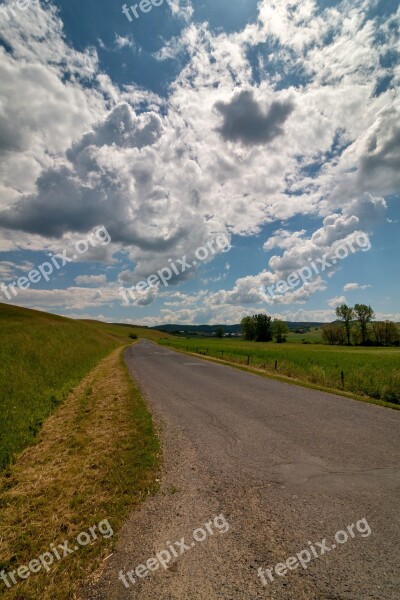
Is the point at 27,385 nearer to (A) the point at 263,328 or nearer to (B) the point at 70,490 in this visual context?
(B) the point at 70,490

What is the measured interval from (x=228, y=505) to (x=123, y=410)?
638cm

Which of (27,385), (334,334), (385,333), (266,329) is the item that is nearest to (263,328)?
(266,329)

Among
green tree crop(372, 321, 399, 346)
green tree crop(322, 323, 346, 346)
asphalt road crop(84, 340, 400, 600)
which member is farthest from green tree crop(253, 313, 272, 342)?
asphalt road crop(84, 340, 400, 600)

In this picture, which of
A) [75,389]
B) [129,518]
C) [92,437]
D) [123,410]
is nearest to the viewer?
[129,518]

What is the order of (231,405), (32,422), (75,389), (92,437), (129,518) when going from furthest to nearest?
(75,389), (231,405), (32,422), (92,437), (129,518)

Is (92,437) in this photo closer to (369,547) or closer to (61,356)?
(369,547)

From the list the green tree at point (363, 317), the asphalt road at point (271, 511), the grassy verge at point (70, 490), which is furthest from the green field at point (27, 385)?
the green tree at point (363, 317)

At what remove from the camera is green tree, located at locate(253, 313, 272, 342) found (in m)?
117

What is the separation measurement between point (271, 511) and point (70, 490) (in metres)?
3.45

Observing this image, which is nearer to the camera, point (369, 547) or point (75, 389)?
point (369, 547)

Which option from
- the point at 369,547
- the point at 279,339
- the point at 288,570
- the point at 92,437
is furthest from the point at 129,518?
→ the point at 279,339

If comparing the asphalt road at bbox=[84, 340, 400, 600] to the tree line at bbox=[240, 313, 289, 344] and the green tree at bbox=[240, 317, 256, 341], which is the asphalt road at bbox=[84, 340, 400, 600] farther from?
the green tree at bbox=[240, 317, 256, 341]

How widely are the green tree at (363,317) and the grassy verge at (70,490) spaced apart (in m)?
94.8

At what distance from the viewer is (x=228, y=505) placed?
4.53 meters
